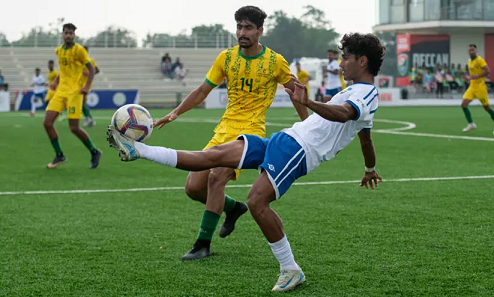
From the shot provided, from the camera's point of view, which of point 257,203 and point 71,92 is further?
point 71,92

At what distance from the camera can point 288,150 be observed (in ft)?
16.5

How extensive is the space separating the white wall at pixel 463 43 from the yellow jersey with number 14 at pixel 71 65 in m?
45.6

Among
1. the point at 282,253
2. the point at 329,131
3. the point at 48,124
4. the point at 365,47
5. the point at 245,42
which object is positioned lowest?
the point at 282,253

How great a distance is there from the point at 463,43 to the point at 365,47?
52127mm

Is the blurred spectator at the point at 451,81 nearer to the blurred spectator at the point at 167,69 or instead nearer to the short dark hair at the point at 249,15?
the blurred spectator at the point at 167,69

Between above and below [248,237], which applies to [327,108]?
above

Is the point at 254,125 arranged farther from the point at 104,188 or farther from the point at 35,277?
the point at 104,188

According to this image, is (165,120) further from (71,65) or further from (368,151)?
(71,65)

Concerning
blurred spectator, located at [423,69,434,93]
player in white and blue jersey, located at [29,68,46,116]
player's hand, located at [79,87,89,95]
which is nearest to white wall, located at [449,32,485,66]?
blurred spectator, located at [423,69,434,93]

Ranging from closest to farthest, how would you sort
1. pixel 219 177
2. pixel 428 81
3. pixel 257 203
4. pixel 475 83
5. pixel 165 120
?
pixel 257 203, pixel 165 120, pixel 219 177, pixel 475 83, pixel 428 81

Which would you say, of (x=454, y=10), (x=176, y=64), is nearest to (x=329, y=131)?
(x=176, y=64)

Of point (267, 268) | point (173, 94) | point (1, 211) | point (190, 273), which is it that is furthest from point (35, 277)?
point (173, 94)

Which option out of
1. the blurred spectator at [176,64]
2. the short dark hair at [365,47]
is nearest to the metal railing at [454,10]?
the blurred spectator at [176,64]

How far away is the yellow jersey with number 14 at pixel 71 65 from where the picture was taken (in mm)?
12498
